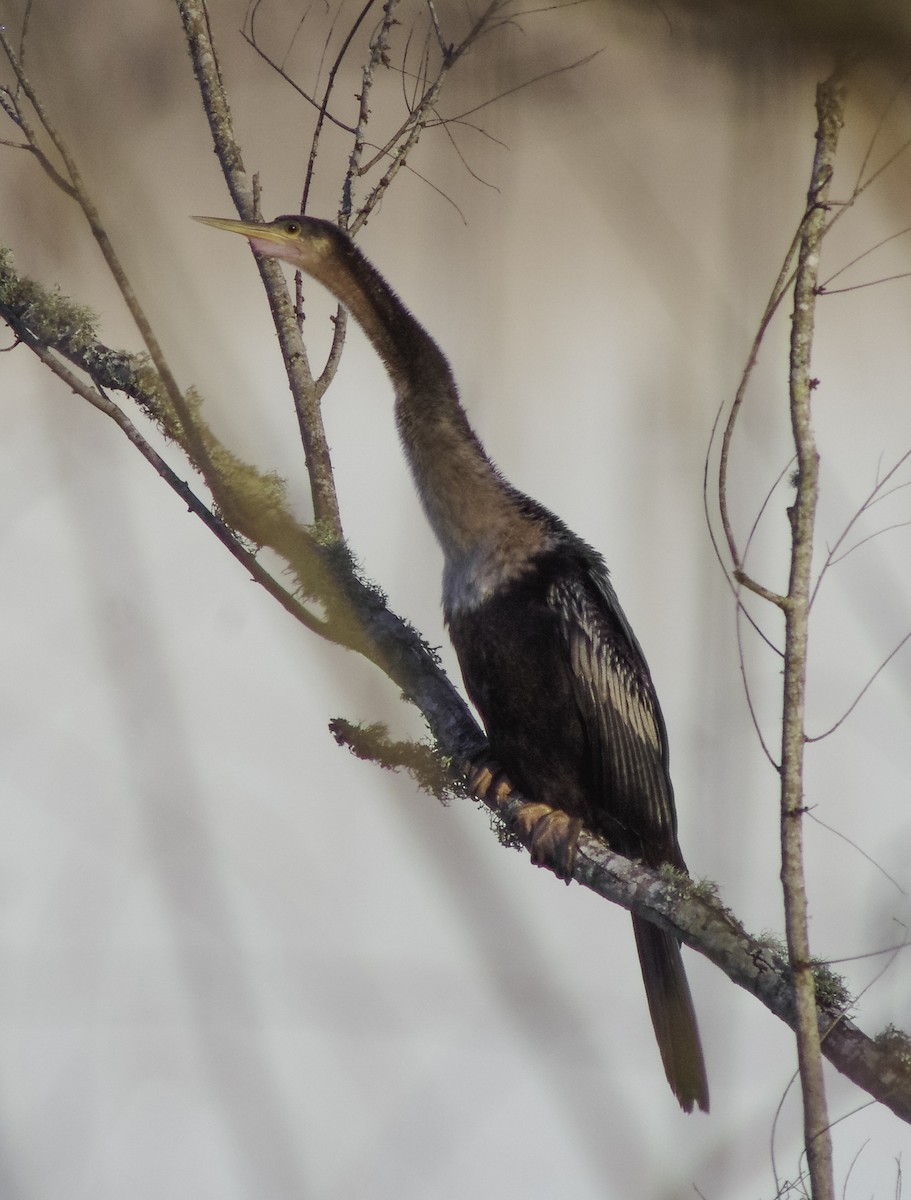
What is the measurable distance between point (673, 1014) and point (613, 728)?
27.0 inches

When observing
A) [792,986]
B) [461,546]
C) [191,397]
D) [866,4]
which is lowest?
[792,986]

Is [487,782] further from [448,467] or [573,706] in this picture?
[448,467]

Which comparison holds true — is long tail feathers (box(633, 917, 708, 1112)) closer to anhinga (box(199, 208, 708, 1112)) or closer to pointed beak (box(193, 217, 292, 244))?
anhinga (box(199, 208, 708, 1112))

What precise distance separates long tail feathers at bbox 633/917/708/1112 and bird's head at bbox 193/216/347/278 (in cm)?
183

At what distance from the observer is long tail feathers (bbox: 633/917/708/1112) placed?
2.44 metres

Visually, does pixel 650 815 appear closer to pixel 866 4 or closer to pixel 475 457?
pixel 475 457

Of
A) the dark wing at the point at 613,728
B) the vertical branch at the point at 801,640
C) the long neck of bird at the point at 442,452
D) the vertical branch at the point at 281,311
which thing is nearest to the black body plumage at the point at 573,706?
the dark wing at the point at 613,728

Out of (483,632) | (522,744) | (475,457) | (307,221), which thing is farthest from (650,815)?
(307,221)

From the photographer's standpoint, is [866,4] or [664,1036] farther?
[664,1036]

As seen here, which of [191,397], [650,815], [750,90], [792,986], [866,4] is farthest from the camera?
[650,815]

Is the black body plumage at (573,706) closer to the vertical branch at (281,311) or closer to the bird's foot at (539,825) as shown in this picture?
the bird's foot at (539,825)

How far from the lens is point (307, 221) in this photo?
2.71 meters

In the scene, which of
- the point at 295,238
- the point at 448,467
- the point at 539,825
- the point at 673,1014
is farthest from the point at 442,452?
the point at 673,1014

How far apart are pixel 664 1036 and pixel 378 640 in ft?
3.76
